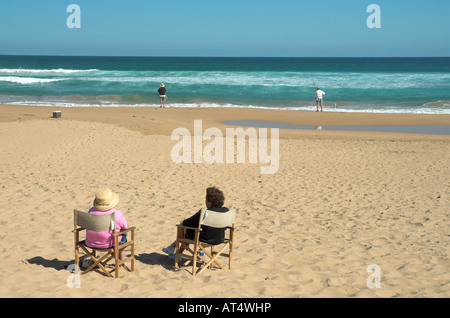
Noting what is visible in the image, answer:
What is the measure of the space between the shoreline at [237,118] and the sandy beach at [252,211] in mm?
1746

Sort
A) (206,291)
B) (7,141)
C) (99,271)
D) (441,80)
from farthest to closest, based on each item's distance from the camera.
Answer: (441,80), (7,141), (99,271), (206,291)

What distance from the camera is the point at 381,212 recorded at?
7.43m

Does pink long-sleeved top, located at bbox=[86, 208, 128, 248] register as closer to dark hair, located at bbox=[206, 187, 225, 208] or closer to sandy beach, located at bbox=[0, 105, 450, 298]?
sandy beach, located at bbox=[0, 105, 450, 298]

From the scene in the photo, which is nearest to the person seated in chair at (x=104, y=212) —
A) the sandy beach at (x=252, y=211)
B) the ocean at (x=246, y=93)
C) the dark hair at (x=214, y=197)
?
the sandy beach at (x=252, y=211)

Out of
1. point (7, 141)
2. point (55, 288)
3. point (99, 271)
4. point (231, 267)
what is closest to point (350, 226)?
point (231, 267)

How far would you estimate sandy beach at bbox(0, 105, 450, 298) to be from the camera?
4.61 meters

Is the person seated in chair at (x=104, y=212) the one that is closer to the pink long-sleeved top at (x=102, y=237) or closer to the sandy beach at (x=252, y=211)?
the pink long-sleeved top at (x=102, y=237)

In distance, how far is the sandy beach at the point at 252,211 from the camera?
181 inches

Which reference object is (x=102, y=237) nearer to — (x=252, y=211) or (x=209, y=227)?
(x=209, y=227)

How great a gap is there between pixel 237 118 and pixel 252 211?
14677 mm

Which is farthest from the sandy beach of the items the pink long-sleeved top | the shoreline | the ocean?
the ocean

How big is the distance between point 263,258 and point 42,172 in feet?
20.6

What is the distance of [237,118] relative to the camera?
21.9 m
